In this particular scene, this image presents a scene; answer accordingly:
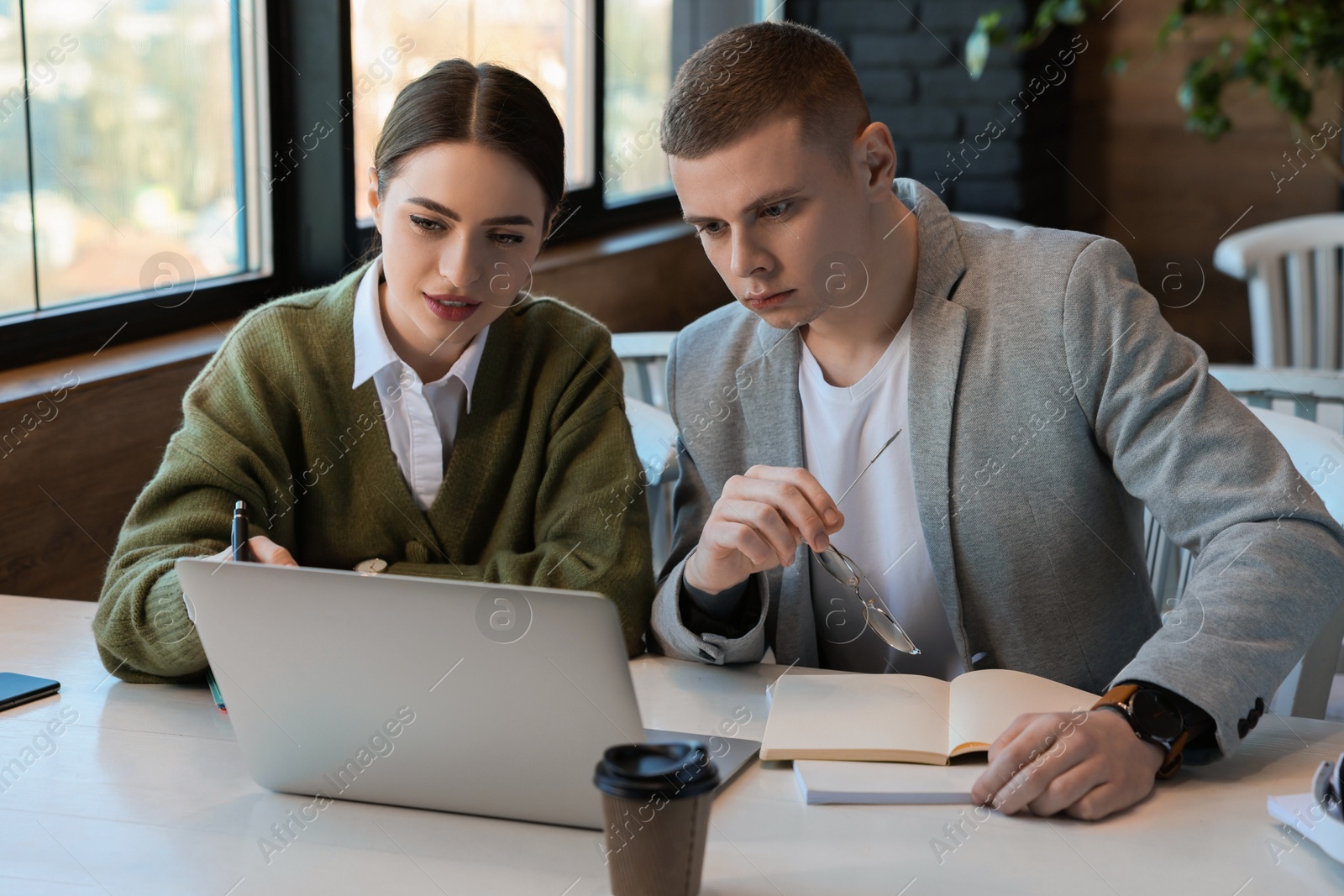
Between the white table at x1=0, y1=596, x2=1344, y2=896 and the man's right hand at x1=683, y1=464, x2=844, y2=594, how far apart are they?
177mm

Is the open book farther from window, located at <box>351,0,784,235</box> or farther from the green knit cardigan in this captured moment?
window, located at <box>351,0,784,235</box>

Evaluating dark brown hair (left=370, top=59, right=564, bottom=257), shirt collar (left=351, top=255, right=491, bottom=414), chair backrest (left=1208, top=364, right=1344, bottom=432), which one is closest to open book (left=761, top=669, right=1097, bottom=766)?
shirt collar (left=351, top=255, right=491, bottom=414)

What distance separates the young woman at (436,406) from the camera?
49.3 inches

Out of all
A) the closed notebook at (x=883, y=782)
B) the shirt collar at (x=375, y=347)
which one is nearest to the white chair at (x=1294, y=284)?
the shirt collar at (x=375, y=347)

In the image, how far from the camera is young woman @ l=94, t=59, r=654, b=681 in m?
1.25

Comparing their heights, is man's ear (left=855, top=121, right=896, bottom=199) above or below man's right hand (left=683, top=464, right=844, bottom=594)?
above

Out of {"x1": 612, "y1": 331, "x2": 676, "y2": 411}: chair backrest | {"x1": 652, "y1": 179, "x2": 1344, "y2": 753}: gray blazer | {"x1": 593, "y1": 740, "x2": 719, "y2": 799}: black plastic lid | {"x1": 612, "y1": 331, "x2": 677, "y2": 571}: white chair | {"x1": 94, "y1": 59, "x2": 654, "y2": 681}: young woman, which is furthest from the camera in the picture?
{"x1": 612, "y1": 331, "x2": 676, "y2": 411}: chair backrest

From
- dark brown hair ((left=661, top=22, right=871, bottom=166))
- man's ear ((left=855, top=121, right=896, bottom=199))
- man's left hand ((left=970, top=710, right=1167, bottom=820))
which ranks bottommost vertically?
man's left hand ((left=970, top=710, right=1167, bottom=820))

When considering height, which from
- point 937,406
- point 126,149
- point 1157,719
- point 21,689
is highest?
point 126,149

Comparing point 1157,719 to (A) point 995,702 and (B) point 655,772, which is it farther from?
(B) point 655,772

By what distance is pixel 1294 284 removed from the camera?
9.60ft

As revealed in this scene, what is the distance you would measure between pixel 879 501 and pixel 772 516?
1.20ft

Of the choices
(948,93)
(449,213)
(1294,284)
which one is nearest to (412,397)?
(449,213)

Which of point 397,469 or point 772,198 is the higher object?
point 772,198
